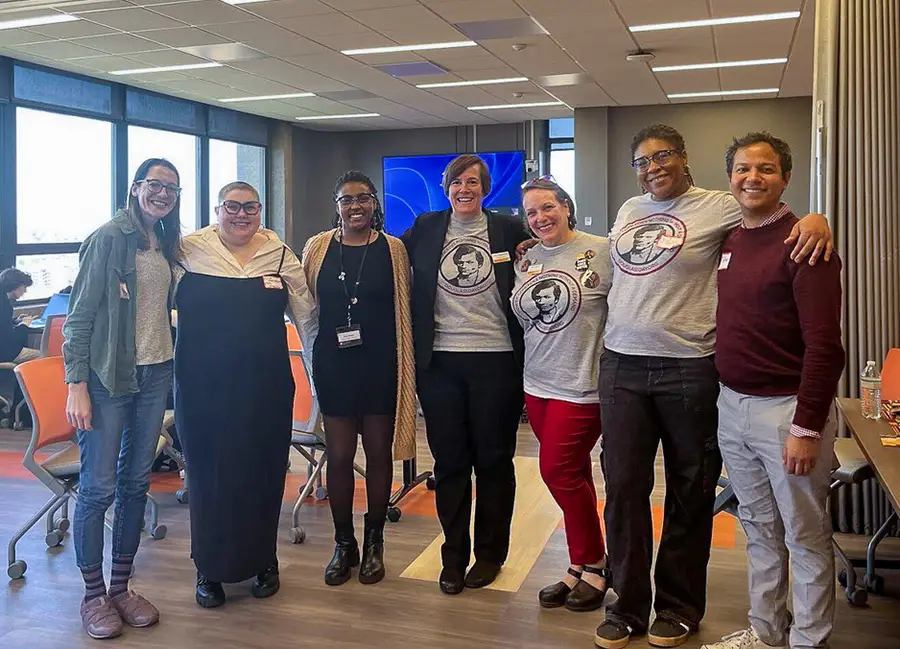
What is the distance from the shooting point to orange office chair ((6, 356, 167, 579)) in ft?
11.3

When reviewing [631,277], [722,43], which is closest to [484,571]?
[631,277]

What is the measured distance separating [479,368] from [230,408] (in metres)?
0.92

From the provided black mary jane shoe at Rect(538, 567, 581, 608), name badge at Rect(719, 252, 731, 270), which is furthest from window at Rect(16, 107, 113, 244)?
name badge at Rect(719, 252, 731, 270)

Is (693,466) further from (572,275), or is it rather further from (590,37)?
(590,37)

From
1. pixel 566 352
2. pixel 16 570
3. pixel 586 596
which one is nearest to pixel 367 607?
pixel 586 596

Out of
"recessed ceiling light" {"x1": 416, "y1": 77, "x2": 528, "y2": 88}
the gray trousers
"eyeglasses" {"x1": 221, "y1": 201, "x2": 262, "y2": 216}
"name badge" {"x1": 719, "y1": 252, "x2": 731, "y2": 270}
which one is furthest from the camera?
"recessed ceiling light" {"x1": 416, "y1": 77, "x2": 528, "y2": 88}

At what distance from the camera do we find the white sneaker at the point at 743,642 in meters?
2.48

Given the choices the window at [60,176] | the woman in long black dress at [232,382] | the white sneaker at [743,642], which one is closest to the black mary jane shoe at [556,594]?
the white sneaker at [743,642]

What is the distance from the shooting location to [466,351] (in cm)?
298

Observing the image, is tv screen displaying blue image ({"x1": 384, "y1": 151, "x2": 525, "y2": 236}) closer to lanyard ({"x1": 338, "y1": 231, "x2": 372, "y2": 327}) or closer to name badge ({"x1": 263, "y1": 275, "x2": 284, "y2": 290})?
lanyard ({"x1": 338, "y1": 231, "x2": 372, "y2": 327})

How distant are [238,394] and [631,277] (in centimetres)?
147

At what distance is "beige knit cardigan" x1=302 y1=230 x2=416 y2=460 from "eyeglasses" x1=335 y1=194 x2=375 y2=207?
0.14m

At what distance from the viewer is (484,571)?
3.19 m

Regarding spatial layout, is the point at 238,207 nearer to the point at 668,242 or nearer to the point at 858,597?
the point at 668,242
